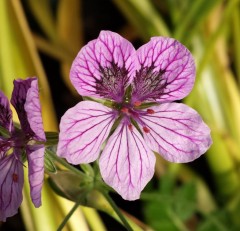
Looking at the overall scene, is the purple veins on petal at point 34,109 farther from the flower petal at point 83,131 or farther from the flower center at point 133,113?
the flower center at point 133,113

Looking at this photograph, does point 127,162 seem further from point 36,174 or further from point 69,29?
point 69,29

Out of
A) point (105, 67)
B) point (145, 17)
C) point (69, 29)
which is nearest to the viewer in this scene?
point (105, 67)

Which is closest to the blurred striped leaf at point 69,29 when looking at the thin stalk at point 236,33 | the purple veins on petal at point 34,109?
the thin stalk at point 236,33

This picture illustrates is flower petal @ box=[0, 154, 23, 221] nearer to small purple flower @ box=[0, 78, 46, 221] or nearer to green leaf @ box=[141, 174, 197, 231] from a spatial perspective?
small purple flower @ box=[0, 78, 46, 221]

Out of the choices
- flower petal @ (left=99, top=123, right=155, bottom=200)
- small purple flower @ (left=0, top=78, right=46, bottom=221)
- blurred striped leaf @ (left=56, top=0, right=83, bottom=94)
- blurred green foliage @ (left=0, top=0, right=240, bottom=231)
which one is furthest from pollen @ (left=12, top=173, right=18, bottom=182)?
blurred striped leaf @ (left=56, top=0, right=83, bottom=94)

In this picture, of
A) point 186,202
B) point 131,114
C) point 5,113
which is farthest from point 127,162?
point 186,202

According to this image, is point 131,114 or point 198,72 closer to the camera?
point 131,114
